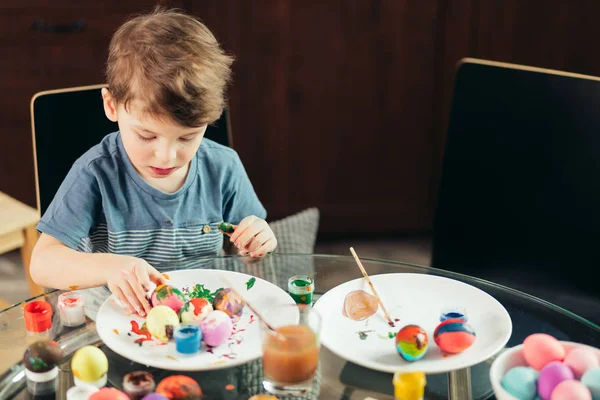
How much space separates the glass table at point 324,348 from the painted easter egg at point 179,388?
4 centimetres

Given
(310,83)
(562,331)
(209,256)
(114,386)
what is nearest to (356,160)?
(310,83)

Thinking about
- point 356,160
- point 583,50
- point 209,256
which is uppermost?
point 583,50

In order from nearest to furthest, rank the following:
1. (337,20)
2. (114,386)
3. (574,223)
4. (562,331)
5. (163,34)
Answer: (114,386) → (562,331) → (163,34) → (574,223) → (337,20)

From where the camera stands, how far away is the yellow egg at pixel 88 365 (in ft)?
3.36

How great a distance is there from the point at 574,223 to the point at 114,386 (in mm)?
1042

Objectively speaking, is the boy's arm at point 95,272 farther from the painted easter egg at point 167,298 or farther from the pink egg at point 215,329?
the pink egg at point 215,329

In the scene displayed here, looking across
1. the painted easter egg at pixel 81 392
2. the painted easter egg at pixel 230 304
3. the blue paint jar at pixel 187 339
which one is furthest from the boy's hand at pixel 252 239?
the painted easter egg at pixel 81 392

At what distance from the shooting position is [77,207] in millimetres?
1406

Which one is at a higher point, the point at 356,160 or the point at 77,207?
the point at 77,207

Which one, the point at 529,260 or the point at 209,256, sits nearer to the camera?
the point at 209,256

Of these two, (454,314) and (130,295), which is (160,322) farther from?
(454,314)

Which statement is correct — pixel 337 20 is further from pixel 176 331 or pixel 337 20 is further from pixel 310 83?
pixel 176 331

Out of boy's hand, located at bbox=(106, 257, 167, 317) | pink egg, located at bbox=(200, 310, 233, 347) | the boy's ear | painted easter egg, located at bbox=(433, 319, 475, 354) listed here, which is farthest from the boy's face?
painted easter egg, located at bbox=(433, 319, 475, 354)

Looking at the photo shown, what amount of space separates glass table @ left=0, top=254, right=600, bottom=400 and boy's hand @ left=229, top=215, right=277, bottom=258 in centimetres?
2
